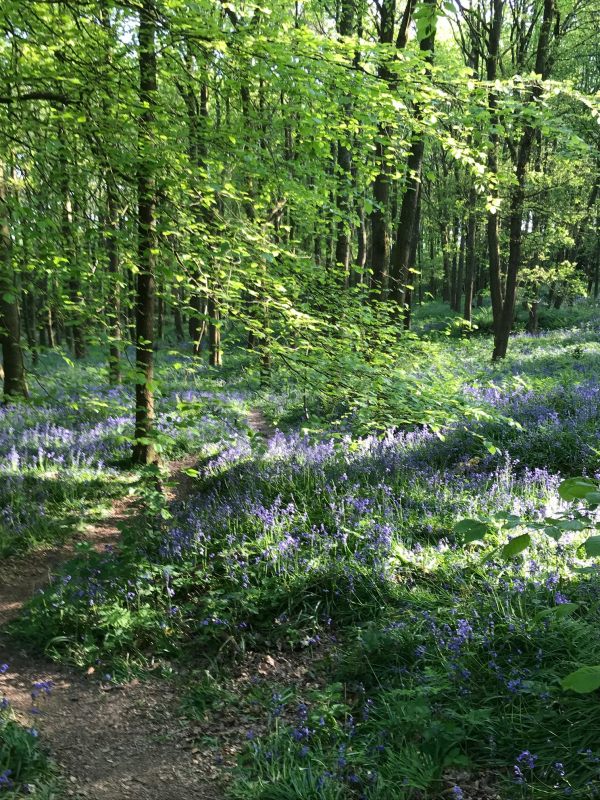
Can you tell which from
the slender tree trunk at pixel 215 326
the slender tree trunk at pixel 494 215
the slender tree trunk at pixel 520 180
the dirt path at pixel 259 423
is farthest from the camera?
the slender tree trunk at pixel 494 215

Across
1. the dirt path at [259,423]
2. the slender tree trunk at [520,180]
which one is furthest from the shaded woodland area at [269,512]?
the slender tree trunk at [520,180]

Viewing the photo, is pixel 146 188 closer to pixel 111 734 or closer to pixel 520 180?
pixel 111 734

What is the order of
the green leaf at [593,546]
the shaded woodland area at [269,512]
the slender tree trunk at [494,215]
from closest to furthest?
the green leaf at [593,546], the shaded woodland area at [269,512], the slender tree trunk at [494,215]

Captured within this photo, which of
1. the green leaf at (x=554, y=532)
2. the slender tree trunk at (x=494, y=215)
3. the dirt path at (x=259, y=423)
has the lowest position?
the dirt path at (x=259, y=423)

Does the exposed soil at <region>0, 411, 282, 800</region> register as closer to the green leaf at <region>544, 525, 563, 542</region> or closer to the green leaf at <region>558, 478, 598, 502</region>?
the green leaf at <region>544, 525, 563, 542</region>

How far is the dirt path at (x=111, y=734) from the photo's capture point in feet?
10.7

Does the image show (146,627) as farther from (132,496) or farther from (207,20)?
(207,20)

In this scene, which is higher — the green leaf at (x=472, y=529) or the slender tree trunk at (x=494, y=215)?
the slender tree trunk at (x=494, y=215)

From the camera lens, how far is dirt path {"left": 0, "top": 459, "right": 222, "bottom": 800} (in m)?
3.27

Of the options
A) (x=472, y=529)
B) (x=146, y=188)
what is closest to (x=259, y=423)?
(x=146, y=188)

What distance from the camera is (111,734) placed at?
3.75 metres

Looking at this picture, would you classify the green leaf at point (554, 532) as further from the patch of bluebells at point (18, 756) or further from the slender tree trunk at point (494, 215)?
the slender tree trunk at point (494, 215)

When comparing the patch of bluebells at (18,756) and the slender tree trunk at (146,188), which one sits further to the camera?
the slender tree trunk at (146,188)

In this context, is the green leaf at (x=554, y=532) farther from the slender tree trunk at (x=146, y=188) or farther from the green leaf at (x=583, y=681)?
the slender tree trunk at (x=146, y=188)
